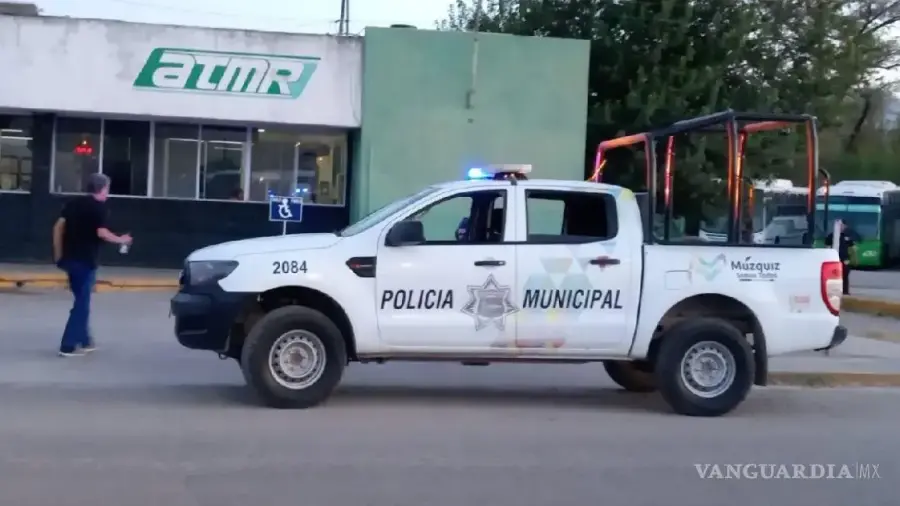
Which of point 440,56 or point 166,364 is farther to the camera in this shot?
point 440,56

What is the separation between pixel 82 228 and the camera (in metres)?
11.9

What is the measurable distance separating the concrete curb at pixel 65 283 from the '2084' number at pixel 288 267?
12.1m

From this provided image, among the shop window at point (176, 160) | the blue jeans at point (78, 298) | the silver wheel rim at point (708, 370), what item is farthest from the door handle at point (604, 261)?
the shop window at point (176, 160)

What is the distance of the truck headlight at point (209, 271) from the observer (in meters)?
9.31

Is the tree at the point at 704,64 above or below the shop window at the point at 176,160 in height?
above

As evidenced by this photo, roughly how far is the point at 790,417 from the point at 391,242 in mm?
3787

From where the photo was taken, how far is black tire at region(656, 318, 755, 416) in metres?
9.75

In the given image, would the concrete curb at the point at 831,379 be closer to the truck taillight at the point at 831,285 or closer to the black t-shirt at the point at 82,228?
the truck taillight at the point at 831,285

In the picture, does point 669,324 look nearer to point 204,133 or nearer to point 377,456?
point 377,456

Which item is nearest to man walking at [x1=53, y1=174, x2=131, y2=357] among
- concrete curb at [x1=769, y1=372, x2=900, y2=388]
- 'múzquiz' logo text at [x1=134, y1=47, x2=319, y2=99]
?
concrete curb at [x1=769, y1=372, x2=900, y2=388]

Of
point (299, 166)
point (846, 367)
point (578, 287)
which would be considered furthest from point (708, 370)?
point (299, 166)

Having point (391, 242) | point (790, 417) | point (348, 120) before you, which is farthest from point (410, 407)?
point (348, 120)

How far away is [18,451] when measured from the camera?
7.71m

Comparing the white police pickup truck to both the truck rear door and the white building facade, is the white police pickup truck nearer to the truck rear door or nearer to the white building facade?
the truck rear door
